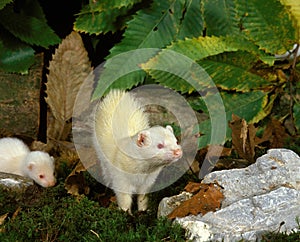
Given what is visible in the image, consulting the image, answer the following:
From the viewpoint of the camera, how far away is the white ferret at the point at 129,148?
3230 millimetres

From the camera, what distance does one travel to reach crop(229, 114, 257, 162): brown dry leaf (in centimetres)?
355

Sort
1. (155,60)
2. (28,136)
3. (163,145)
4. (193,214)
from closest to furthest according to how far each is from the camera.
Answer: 1. (193,214)
2. (163,145)
3. (155,60)
4. (28,136)

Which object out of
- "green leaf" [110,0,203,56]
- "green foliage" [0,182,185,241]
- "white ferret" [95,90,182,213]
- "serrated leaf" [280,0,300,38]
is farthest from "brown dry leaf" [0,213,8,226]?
"serrated leaf" [280,0,300,38]

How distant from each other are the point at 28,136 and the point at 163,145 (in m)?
1.52

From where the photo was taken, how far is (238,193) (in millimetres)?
2994

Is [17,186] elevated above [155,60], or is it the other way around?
[155,60]

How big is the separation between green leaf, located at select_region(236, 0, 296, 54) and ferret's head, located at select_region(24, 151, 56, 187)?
141cm

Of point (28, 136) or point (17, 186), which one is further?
point (28, 136)

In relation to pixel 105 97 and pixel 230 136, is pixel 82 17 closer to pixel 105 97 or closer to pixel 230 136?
pixel 105 97

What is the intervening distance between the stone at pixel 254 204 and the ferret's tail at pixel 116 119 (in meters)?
0.61

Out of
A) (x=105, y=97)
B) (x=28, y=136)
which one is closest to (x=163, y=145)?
(x=105, y=97)

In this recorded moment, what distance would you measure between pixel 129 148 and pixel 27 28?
137 cm

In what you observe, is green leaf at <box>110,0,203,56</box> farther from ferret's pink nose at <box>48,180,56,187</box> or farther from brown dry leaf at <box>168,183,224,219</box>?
brown dry leaf at <box>168,183,224,219</box>

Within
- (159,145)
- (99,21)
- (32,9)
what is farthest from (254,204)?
(32,9)
